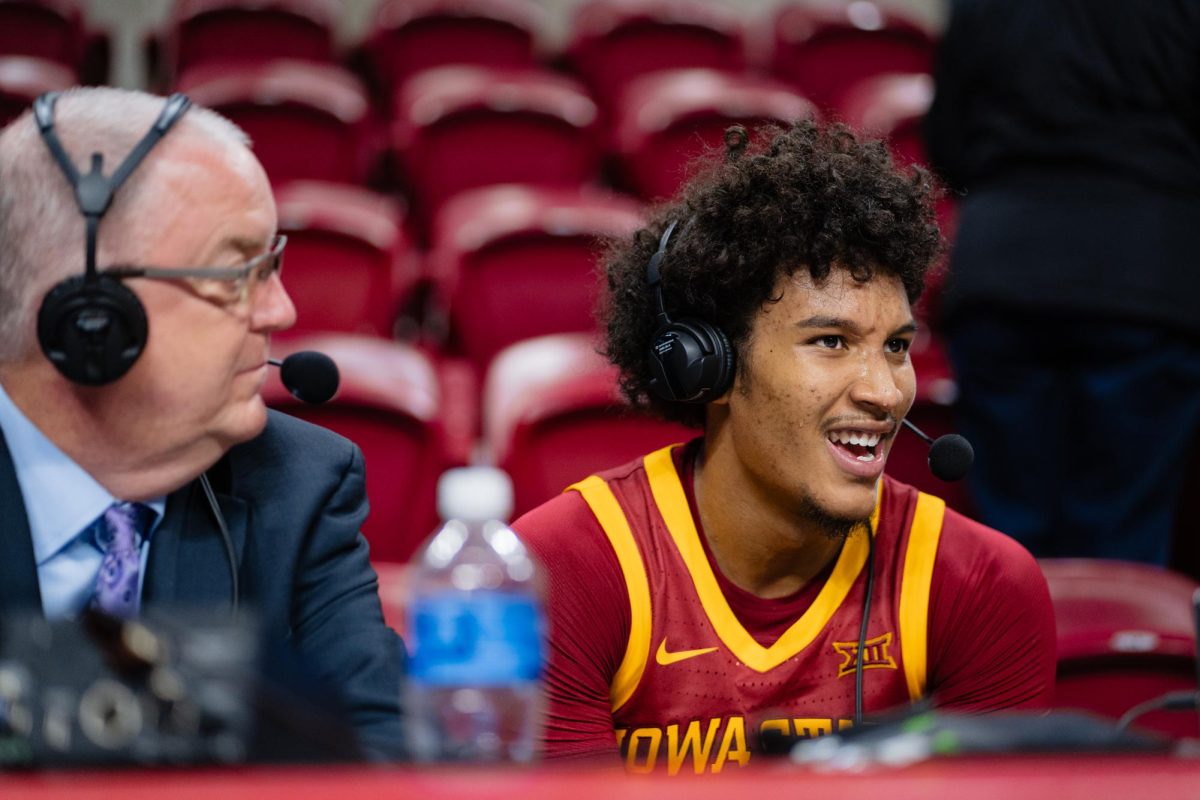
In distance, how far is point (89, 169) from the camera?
1.39 m

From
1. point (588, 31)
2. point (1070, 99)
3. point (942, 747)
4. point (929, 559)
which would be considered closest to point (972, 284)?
point (1070, 99)

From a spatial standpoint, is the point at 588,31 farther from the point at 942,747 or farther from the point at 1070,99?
the point at 942,747

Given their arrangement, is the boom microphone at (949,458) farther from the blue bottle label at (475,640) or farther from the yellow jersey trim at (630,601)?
the blue bottle label at (475,640)

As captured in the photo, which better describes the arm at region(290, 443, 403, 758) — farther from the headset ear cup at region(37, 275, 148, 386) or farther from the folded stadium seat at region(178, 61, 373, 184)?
the folded stadium seat at region(178, 61, 373, 184)

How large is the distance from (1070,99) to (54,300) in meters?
2.03

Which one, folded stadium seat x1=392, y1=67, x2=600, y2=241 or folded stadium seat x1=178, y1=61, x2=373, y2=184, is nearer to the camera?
folded stadium seat x1=178, y1=61, x2=373, y2=184

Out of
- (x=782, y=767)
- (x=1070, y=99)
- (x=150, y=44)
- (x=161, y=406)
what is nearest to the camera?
(x=782, y=767)

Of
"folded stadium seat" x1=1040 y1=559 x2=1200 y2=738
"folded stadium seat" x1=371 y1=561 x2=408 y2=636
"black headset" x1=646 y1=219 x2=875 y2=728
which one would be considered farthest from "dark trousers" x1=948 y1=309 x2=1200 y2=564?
"folded stadium seat" x1=371 y1=561 x2=408 y2=636

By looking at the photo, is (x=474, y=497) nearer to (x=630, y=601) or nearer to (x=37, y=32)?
(x=630, y=601)

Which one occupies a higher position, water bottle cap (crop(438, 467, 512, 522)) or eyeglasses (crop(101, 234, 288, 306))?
eyeglasses (crop(101, 234, 288, 306))

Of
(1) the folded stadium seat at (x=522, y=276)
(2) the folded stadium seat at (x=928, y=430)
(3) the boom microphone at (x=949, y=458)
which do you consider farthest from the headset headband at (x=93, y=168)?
(1) the folded stadium seat at (x=522, y=276)

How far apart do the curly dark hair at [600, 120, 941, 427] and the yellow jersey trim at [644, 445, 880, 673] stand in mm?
152

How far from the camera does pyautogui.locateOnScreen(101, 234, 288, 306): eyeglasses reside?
1.40 m

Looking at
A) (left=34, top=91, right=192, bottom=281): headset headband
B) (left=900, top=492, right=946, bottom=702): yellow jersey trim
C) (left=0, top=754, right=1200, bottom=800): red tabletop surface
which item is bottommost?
(left=0, top=754, right=1200, bottom=800): red tabletop surface
